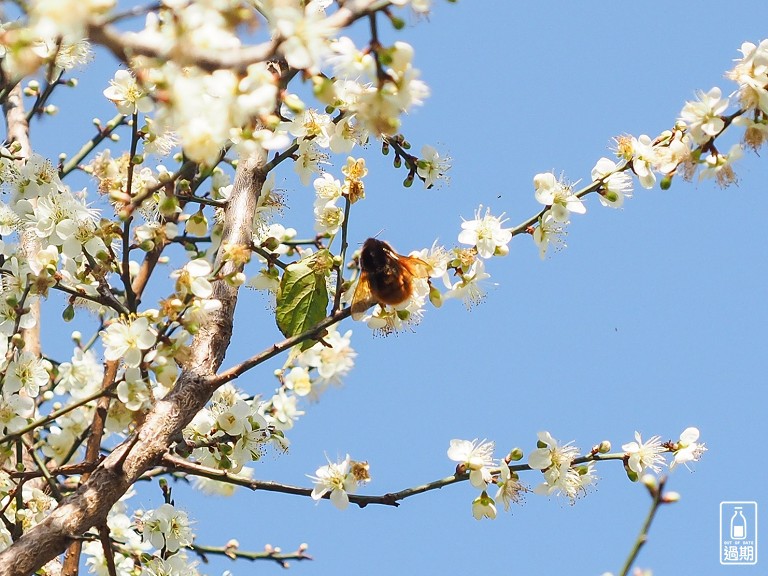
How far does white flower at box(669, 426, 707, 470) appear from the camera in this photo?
2910 millimetres

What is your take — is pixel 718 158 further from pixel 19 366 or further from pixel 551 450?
pixel 19 366

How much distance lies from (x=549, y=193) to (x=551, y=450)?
0.76 meters

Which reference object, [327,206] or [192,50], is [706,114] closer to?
[327,206]

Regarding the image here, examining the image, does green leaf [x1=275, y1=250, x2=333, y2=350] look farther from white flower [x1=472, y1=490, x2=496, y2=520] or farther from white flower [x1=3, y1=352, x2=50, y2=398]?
white flower [x1=3, y1=352, x2=50, y2=398]

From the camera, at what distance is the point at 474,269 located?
9.00 ft

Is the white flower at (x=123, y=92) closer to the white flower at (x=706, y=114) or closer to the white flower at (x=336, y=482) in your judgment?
the white flower at (x=336, y=482)

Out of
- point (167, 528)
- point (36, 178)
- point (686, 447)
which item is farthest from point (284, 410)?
point (686, 447)

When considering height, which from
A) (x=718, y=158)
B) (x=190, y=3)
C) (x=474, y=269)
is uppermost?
(x=718, y=158)

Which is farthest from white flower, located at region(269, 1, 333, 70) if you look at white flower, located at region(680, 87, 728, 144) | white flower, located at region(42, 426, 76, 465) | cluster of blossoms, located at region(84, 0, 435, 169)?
white flower, located at region(42, 426, 76, 465)

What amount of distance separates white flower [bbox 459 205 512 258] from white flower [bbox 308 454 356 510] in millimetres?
731

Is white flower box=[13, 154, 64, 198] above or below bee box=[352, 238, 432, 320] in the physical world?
above

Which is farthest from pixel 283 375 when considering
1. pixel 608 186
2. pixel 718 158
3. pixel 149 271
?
pixel 718 158

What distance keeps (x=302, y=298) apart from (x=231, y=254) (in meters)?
0.26

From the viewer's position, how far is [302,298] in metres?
2.65
